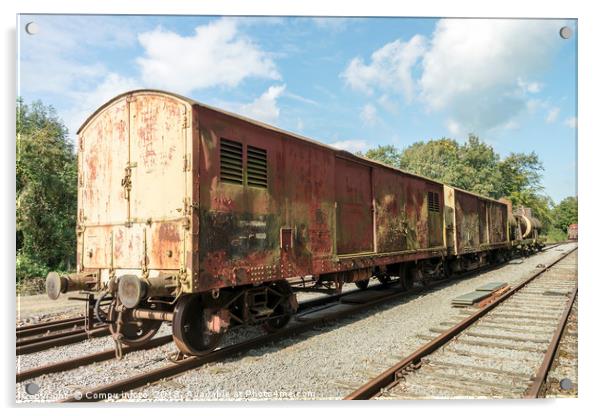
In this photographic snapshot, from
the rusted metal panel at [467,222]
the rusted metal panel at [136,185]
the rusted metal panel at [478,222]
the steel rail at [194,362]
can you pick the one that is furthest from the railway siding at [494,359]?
the rusted metal panel at [478,222]

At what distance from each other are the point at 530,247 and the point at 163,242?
1120 inches

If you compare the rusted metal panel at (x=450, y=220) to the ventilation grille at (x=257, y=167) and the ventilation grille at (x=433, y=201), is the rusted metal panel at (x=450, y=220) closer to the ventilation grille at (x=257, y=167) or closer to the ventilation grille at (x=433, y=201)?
the ventilation grille at (x=433, y=201)

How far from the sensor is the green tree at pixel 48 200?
31.6 ft

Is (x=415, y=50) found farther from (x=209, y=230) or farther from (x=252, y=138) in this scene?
(x=209, y=230)

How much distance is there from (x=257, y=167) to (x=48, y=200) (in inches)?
318

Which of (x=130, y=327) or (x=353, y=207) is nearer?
(x=130, y=327)

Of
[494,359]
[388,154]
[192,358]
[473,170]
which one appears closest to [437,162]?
[473,170]

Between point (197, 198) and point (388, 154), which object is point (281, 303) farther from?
point (388, 154)

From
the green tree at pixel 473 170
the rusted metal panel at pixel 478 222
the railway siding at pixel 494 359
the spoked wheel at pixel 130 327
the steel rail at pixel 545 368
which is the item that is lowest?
the railway siding at pixel 494 359

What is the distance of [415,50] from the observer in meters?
5.48

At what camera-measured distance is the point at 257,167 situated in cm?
629

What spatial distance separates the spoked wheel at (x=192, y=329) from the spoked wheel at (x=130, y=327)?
36.0 inches
